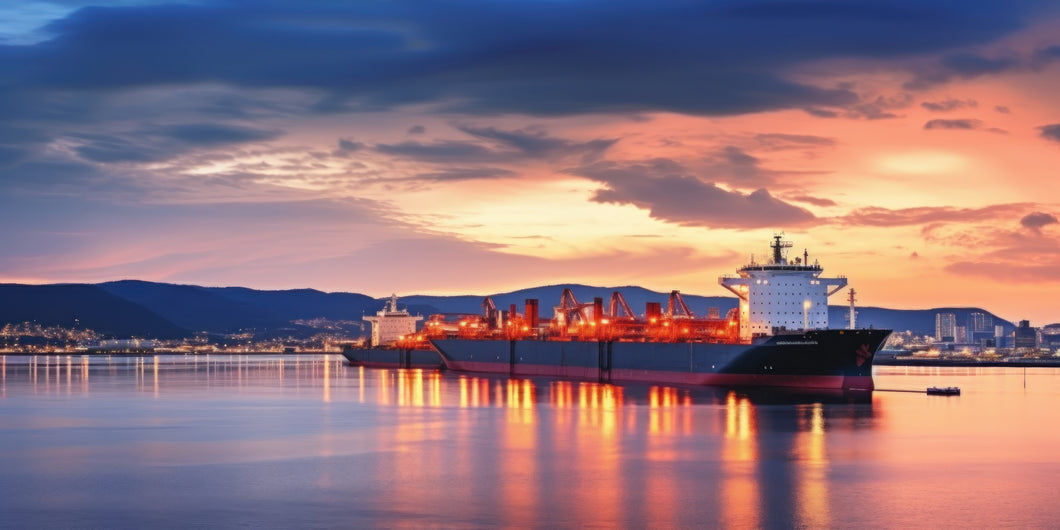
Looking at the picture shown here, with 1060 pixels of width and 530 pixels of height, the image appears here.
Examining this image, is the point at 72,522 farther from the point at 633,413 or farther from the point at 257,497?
the point at 633,413

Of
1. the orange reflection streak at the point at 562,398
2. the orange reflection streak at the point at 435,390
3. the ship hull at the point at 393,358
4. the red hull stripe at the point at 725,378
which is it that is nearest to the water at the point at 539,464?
the orange reflection streak at the point at 562,398

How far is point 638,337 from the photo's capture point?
79.3 metres

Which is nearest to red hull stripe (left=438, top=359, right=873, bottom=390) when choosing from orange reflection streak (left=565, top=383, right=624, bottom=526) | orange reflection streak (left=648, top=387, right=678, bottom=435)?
orange reflection streak (left=648, top=387, right=678, bottom=435)

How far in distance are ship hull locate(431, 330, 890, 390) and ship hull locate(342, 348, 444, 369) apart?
3128cm

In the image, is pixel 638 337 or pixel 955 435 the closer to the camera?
pixel 955 435

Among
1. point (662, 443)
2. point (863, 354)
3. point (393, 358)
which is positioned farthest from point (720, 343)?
point (393, 358)

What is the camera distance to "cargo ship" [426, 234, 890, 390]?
58.2 metres

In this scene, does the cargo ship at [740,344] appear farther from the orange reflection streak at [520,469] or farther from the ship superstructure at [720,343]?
the orange reflection streak at [520,469]

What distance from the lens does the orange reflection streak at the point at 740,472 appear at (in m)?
22.8

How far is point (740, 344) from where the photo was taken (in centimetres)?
6094

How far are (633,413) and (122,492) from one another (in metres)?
24.2

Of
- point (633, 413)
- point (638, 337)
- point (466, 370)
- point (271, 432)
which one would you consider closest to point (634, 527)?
point (271, 432)

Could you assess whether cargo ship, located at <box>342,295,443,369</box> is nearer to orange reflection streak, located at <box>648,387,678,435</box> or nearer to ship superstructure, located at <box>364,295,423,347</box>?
ship superstructure, located at <box>364,295,423,347</box>

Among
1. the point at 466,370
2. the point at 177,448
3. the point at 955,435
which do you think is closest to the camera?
the point at 177,448
